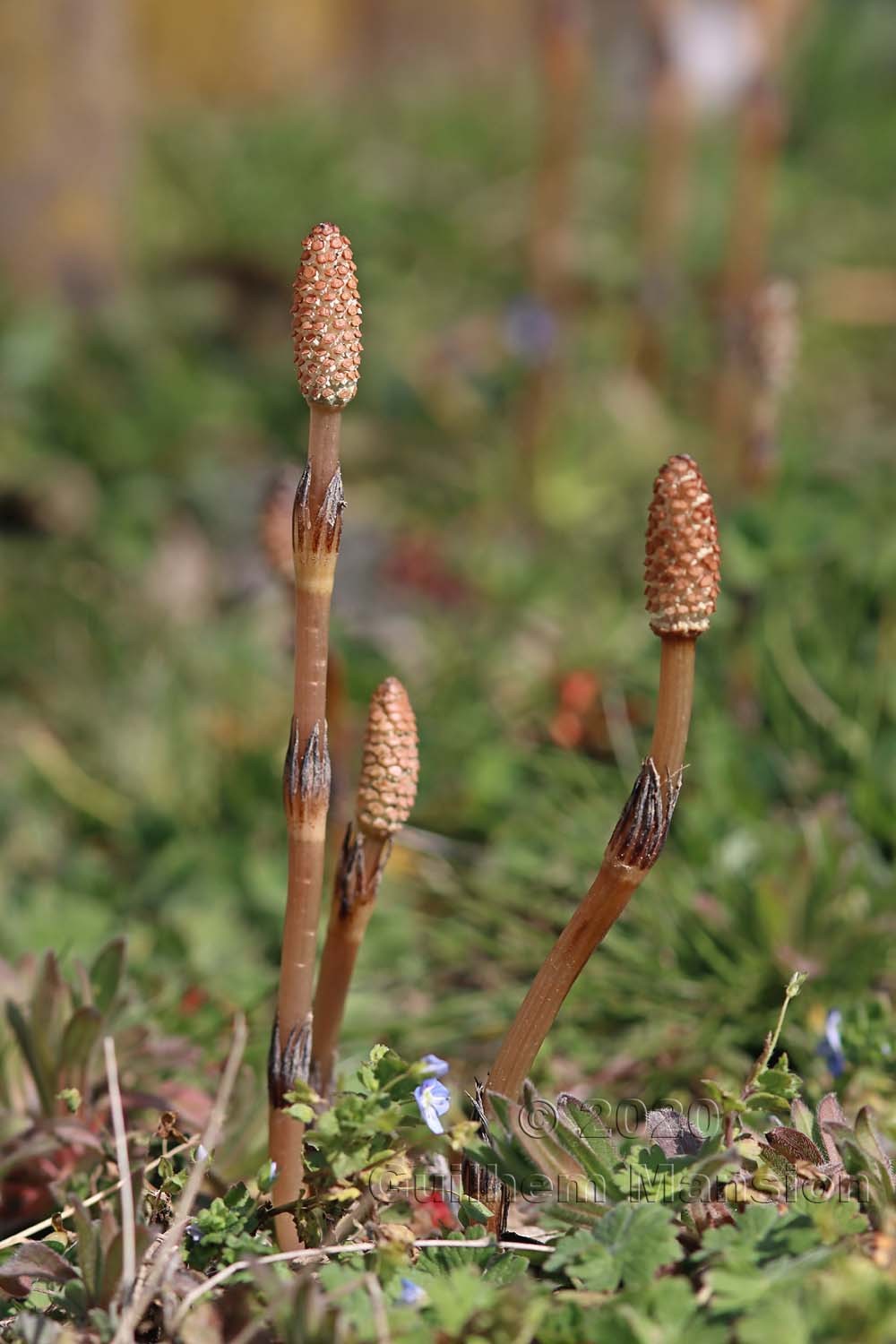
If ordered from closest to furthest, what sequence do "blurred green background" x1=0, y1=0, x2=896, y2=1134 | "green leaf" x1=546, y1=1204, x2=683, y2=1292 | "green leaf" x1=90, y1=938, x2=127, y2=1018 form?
"green leaf" x1=546, y1=1204, x2=683, y2=1292
"green leaf" x1=90, y1=938, x2=127, y2=1018
"blurred green background" x1=0, y1=0, x2=896, y2=1134

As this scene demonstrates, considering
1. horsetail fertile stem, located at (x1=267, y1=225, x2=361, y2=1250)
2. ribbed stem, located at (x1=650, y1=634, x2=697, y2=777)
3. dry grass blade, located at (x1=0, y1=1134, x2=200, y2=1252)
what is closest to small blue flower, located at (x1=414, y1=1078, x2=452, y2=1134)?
horsetail fertile stem, located at (x1=267, y1=225, x2=361, y2=1250)

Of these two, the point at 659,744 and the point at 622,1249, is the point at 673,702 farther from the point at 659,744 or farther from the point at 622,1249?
the point at 622,1249

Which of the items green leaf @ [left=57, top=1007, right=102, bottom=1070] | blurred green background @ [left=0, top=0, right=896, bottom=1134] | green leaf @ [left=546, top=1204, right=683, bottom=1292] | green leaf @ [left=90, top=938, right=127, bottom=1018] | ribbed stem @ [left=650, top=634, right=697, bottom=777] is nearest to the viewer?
green leaf @ [left=546, top=1204, right=683, bottom=1292]

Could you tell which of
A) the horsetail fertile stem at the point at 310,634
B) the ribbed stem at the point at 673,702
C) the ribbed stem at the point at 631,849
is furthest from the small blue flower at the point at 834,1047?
the horsetail fertile stem at the point at 310,634

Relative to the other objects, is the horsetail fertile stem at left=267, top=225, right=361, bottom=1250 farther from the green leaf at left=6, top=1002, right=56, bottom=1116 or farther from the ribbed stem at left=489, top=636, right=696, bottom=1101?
the green leaf at left=6, top=1002, right=56, bottom=1116

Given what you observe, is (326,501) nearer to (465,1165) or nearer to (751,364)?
(465,1165)

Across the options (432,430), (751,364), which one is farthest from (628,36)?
(751,364)

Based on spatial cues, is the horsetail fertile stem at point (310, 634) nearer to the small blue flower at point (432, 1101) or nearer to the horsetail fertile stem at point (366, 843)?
the horsetail fertile stem at point (366, 843)

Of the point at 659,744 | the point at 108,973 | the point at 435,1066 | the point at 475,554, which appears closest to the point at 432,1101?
the point at 435,1066
